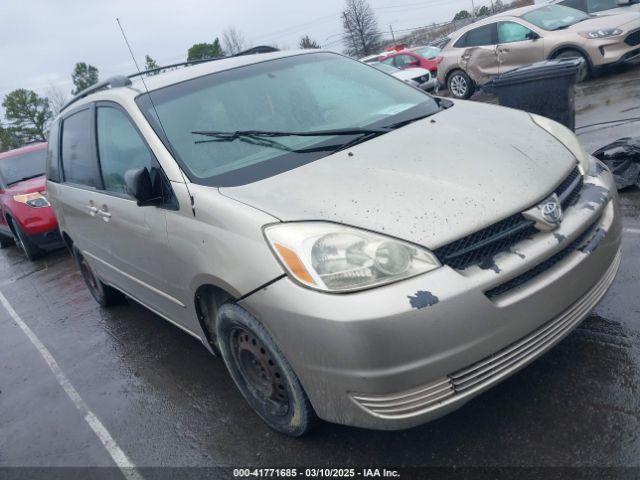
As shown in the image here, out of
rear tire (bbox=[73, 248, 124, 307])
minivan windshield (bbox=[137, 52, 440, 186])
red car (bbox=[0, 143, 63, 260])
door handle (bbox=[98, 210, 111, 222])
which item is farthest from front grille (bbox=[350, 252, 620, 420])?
red car (bbox=[0, 143, 63, 260])

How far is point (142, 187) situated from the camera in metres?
2.96

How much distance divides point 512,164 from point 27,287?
266 inches

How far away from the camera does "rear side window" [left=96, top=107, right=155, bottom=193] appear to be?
10.8ft

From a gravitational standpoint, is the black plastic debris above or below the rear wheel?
above

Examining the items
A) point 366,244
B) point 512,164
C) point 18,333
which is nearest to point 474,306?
point 366,244

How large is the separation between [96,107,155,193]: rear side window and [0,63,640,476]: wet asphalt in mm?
1343

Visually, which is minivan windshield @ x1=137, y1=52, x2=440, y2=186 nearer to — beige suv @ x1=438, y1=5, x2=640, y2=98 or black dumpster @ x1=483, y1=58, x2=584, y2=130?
black dumpster @ x1=483, y1=58, x2=584, y2=130

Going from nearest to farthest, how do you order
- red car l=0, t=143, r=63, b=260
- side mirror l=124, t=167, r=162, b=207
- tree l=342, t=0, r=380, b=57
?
1. side mirror l=124, t=167, r=162, b=207
2. red car l=0, t=143, r=63, b=260
3. tree l=342, t=0, r=380, b=57

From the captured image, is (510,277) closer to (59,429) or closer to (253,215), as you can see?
(253,215)

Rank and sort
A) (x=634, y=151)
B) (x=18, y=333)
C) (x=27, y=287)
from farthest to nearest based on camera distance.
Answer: (x=27, y=287) → (x=18, y=333) → (x=634, y=151)

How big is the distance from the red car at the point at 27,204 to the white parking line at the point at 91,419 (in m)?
3.14

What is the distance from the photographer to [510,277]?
2193 millimetres

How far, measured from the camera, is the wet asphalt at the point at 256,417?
2.49 meters

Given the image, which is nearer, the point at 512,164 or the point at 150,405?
the point at 512,164
